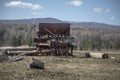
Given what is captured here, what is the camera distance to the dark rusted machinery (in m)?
32.8

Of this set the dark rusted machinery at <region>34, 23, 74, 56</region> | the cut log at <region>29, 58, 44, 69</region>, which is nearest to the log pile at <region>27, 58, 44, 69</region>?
the cut log at <region>29, 58, 44, 69</region>

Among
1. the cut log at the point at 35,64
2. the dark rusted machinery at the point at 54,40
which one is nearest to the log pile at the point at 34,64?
the cut log at the point at 35,64

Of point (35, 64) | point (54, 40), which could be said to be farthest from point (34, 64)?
point (54, 40)

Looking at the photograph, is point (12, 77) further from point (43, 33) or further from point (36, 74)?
point (43, 33)

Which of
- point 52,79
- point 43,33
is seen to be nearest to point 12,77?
point 52,79

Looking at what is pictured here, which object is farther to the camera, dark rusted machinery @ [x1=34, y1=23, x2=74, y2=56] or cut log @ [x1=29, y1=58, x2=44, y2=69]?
dark rusted machinery @ [x1=34, y1=23, x2=74, y2=56]

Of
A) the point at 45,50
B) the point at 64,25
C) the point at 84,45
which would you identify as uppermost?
the point at 64,25

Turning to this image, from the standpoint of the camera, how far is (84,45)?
89.3m

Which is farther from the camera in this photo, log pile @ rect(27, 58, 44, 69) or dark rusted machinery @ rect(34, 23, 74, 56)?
dark rusted machinery @ rect(34, 23, 74, 56)

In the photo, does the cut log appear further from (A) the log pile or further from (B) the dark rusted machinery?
(B) the dark rusted machinery

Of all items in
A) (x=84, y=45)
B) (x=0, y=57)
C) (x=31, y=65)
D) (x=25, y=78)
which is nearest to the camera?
(x=25, y=78)

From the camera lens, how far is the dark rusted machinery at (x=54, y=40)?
32844mm

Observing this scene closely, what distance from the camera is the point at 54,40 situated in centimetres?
3366

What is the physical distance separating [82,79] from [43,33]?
20.7 meters
